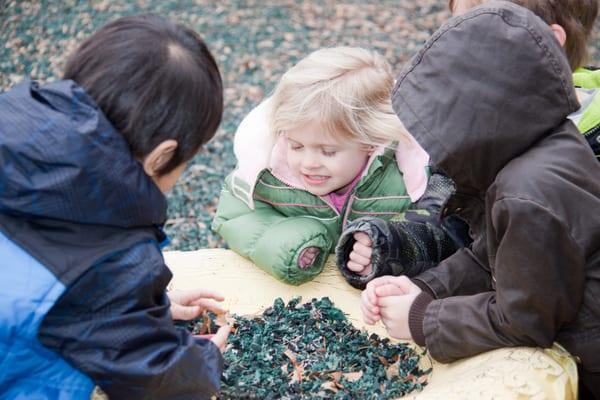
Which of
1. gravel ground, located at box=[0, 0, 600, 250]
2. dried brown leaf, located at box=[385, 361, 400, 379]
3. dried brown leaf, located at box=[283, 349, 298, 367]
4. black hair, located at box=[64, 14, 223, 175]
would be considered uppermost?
black hair, located at box=[64, 14, 223, 175]

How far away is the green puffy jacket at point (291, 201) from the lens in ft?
9.97

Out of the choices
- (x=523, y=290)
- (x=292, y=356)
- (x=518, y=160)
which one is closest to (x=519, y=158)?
(x=518, y=160)

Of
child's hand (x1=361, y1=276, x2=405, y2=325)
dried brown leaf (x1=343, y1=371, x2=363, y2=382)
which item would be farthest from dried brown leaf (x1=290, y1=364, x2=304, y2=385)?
child's hand (x1=361, y1=276, x2=405, y2=325)

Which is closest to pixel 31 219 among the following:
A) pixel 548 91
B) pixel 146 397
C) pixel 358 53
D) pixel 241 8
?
pixel 146 397

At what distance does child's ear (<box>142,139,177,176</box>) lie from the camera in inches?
77.2

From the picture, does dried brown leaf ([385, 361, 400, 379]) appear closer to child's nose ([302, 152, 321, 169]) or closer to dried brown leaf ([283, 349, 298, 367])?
dried brown leaf ([283, 349, 298, 367])

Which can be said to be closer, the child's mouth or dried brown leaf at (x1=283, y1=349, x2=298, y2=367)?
dried brown leaf at (x1=283, y1=349, x2=298, y2=367)

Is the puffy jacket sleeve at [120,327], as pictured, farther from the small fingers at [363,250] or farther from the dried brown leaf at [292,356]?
the small fingers at [363,250]

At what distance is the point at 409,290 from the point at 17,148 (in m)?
1.44

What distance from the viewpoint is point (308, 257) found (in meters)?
3.05

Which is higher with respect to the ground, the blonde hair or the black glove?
the blonde hair

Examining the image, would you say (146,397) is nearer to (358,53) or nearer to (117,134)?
(117,134)

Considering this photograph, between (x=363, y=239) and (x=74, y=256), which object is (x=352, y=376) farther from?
(x=74, y=256)

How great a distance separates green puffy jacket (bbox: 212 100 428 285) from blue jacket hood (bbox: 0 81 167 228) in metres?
1.23
